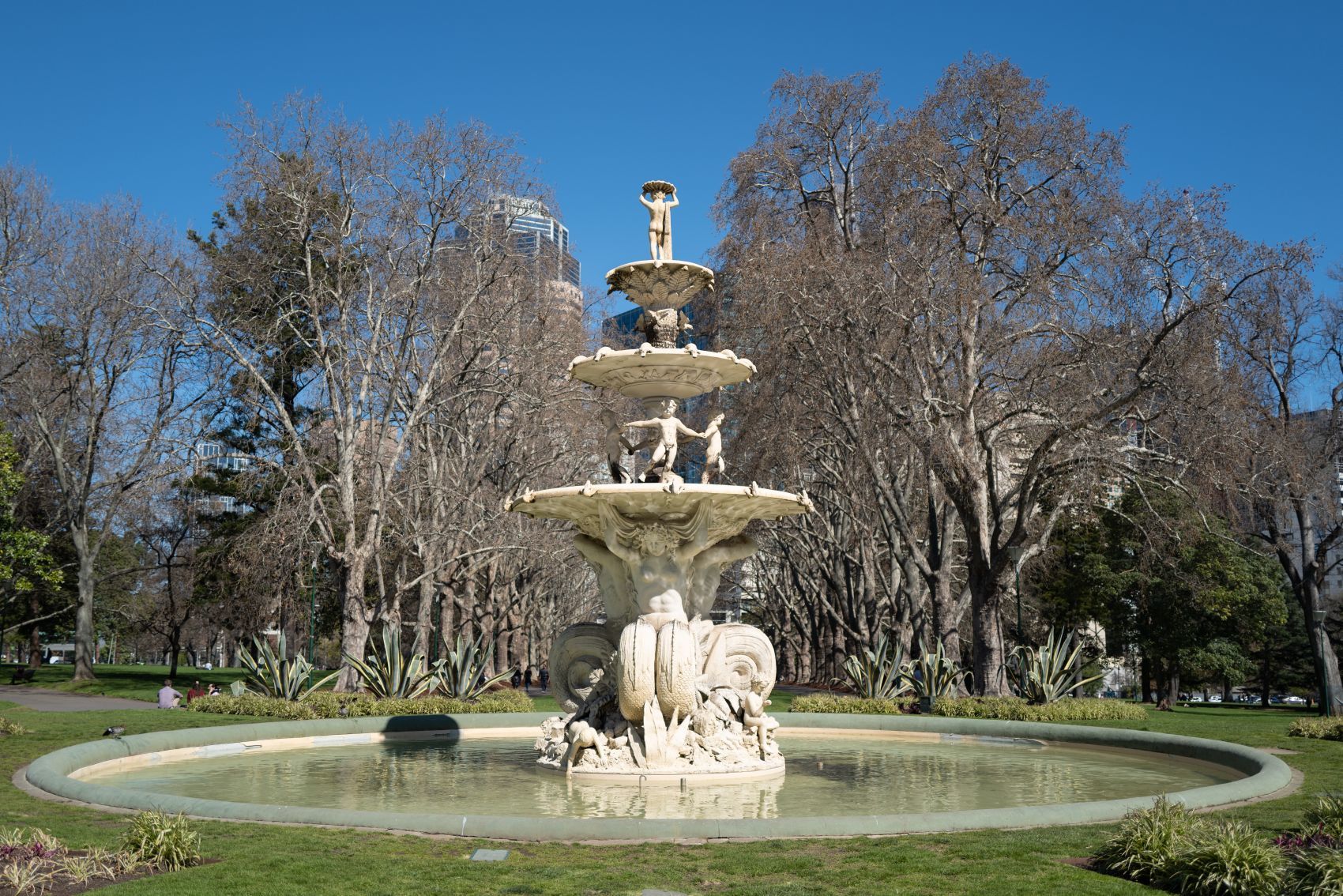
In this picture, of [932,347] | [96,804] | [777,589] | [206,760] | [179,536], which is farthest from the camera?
[777,589]

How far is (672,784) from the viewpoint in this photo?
1264 centimetres

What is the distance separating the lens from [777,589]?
173ft

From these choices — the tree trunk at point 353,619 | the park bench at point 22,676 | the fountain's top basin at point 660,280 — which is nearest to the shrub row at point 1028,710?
the fountain's top basin at point 660,280

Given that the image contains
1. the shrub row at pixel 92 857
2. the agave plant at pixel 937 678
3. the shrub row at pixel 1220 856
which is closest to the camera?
the shrub row at pixel 1220 856

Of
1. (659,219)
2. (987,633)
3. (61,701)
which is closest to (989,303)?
(987,633)

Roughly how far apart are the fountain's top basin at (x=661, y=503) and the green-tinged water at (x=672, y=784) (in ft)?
10.0

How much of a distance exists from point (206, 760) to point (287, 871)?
346 inches

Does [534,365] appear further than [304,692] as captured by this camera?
Yes

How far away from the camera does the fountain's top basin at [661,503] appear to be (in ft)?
42.4

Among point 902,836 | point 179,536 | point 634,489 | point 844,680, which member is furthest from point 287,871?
point 179,536

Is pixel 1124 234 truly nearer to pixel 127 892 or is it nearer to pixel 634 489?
pixel 634 489

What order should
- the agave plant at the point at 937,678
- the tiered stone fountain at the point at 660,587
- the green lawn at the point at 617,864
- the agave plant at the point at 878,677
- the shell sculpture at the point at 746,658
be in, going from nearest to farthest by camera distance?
the green lawn at the point at 617,864 → the tiered stone fountain at the point at 660,587 → the shell sculpture at the point at 746,658 → the agave plant at the point at 937,678 → the agave plant at the point at 878,677

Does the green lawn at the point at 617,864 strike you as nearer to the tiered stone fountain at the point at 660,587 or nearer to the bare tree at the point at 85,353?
the tiered stone fountain at the point at 660,587

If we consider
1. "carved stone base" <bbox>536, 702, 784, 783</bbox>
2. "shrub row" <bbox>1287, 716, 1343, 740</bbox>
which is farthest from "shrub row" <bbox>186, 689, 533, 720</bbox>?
"shrub row" <bbox>1287, 716, 1343, 740</bbox>
